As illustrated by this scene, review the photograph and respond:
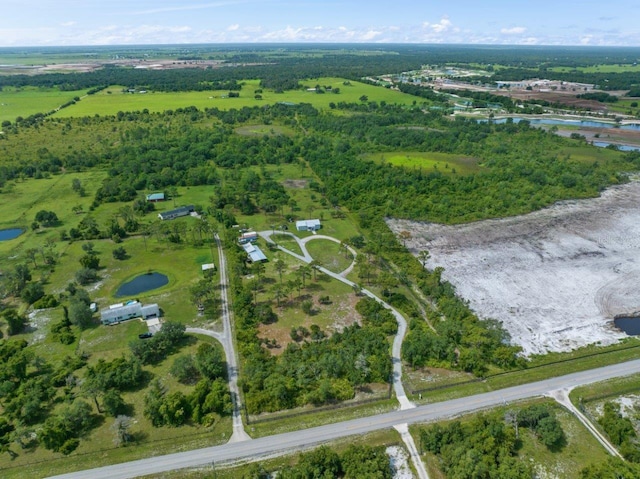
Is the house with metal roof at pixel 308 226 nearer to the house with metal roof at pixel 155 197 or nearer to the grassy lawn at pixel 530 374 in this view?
the house with metal roof at pixel 155 197

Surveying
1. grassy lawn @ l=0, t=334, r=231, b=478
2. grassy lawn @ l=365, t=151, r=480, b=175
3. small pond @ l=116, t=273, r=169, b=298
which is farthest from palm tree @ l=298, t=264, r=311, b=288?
grassy lawn @ l=365, t=151, r=480, b=175

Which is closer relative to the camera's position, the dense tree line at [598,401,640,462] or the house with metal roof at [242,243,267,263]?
the dense tree line at [598,401,640,462]

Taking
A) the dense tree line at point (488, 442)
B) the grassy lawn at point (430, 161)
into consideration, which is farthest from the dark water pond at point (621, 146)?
the dense tree line at point (488, 442)

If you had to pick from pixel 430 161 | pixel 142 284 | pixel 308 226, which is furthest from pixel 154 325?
pixel 430 161

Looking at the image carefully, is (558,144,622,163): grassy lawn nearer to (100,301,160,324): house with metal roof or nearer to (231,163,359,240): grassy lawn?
(231,163,359,240): grassy lawn

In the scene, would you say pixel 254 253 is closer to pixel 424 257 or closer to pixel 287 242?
pixel 287 242

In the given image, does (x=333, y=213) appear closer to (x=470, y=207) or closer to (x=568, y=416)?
(x=470, y=207)

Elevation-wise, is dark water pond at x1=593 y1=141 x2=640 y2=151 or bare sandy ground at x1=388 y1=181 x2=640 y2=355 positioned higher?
dark water pond at x1=593 y1=141 x2=640 y2=151
